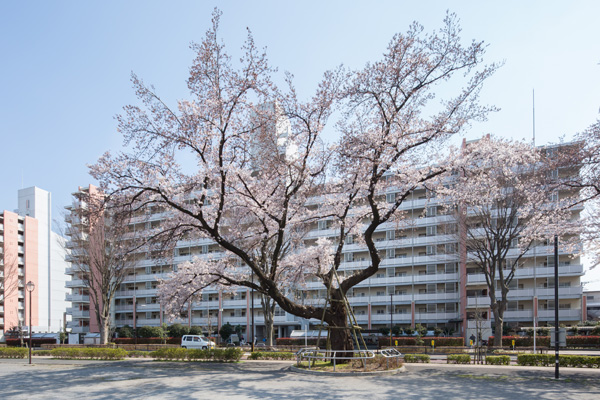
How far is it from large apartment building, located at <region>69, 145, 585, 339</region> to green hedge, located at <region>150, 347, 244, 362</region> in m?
21.2

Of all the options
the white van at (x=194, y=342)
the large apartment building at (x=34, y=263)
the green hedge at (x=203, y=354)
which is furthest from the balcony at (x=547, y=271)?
the large apartment building at (x=34, y=263)

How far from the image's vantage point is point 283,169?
21.3 m

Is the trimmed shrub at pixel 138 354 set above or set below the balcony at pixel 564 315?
above

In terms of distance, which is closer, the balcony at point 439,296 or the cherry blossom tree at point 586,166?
the cherry blossom tree at point 586,166

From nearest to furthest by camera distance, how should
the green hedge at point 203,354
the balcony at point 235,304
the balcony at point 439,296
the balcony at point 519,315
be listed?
the green hedge at point 203,354, the balcony at point 519,315, the balcony at point 439,296, the balcony at point 235,304

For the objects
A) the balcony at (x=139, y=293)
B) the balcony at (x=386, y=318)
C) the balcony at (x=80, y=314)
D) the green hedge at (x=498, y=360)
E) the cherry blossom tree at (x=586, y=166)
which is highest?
the cherry blossom tree at (x=586, y=166)

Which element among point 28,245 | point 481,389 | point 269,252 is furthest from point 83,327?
point 481,389

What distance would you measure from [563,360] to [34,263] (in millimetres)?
83103

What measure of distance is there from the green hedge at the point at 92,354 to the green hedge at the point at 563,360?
2148 cm

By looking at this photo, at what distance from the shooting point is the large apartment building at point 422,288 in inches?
2025

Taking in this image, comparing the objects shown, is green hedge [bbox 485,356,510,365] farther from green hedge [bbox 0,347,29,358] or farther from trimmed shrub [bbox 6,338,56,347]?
trimmed shrub [bbox 6,338,56,347]

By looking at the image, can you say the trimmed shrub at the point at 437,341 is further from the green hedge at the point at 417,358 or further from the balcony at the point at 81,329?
the balcony at the point at 81,329

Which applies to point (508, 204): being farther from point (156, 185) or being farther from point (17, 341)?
point (17, 341)

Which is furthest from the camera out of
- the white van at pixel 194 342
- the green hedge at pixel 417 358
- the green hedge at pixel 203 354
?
the white van at pixel 194 342
